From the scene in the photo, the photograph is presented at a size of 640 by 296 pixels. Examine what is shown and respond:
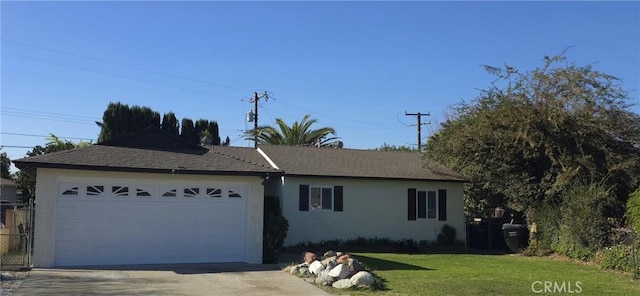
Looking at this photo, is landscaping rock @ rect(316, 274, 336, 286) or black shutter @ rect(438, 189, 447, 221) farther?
black shutter @ rect(438, 189, 447, 221)

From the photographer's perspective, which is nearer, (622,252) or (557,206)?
(622,252)

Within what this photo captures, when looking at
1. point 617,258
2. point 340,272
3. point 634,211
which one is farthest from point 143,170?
point 634,211

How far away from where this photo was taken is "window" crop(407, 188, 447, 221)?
22578mm

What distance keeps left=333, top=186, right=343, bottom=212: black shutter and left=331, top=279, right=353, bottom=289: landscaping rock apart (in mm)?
9876

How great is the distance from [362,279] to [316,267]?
161cm

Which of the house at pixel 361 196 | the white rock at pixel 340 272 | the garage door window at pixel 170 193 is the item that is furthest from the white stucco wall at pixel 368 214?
the white rock at pixel 340 272

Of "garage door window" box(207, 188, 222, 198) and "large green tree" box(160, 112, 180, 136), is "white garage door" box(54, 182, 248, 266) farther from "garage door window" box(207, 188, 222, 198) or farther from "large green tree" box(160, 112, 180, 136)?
"large green tree" box(160, 112, 180, 136)

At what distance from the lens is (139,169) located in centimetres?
1423

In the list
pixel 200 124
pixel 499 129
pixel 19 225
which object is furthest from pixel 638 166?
pixel 200 124

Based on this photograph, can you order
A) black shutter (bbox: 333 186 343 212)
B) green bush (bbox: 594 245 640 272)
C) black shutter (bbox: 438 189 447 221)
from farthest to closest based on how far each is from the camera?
black shutter (bbox: 438 189 447 221) < black shutter (bbox: 333 186 343 212) < green bush (bbox: 594 245 640 272)

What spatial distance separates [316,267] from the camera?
12.7 meters

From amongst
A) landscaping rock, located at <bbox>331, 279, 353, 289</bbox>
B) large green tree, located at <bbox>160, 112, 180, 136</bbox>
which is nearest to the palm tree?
large green tree, located at <bbox>160, 112, 180, 136</bbox>

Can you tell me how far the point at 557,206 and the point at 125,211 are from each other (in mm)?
13681

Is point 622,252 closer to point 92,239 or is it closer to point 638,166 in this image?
point 638,166
